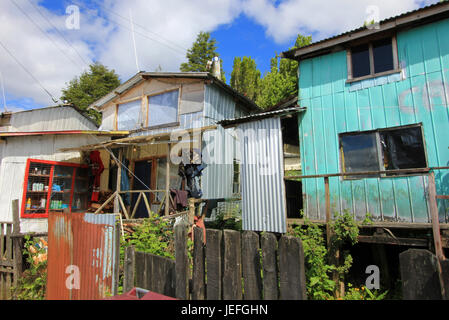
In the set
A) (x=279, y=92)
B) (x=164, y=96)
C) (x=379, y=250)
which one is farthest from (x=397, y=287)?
(x=279, y=92)

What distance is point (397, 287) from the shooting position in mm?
6098

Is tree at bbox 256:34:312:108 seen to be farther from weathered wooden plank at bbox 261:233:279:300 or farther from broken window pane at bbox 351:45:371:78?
weathered wooden plank at bbox 261:233:279:300

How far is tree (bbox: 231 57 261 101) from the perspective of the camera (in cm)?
2986

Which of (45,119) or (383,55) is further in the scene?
(45,119)

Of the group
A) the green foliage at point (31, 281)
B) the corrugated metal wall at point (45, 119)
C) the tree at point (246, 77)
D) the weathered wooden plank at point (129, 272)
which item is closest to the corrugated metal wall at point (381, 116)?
the weathered wooden plank at point (129, 272)

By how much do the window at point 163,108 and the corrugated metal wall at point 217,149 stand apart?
1622 millimetres

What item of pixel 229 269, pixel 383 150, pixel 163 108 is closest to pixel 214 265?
pixel 229 269

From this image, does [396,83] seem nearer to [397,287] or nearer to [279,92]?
[397,287]

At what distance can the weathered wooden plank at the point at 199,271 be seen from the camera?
276 cm

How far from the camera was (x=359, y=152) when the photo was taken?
6.75 metres

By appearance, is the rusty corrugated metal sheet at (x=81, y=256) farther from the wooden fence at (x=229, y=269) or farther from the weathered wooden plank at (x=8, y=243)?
the weathered wooden plank at (x=8, y=243)

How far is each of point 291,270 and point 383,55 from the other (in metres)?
7.04

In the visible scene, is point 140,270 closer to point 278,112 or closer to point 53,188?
point 278,112
